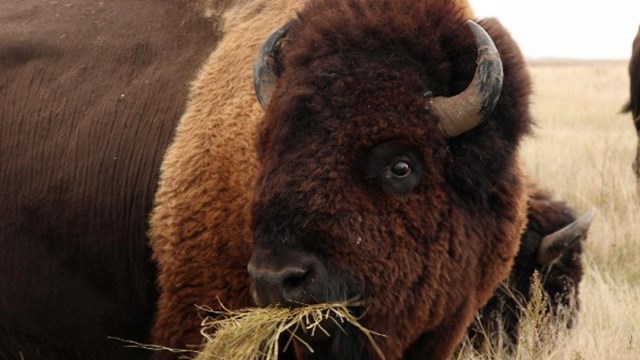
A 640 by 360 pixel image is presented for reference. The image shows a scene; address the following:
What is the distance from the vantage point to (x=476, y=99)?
346cm

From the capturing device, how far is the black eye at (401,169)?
3.45 meters

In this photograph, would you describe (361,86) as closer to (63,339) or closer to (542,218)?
(63,339)

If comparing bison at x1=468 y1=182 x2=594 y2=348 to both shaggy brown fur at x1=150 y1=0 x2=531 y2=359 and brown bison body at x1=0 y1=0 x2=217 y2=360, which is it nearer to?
shaggy brown fur at x1=150 y1=0 x2=531 y2=359

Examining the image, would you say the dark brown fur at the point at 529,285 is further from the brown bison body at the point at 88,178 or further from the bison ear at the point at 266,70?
the bison ear at the point at 266,70

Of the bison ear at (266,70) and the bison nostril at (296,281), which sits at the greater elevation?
the bison ear at (266,70)

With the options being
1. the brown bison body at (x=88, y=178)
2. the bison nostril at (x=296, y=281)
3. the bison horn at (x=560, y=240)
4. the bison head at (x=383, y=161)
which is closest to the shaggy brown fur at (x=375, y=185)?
the bison head at (x=383, y=161)

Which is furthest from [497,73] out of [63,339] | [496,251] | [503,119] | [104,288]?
[63,339]

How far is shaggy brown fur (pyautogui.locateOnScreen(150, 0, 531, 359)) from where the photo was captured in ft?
11.1

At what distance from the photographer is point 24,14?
512 cm

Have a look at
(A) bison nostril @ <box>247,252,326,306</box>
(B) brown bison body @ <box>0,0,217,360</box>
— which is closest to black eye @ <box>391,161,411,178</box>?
(A) bison nostril @ <box>247,252,326,306</box>

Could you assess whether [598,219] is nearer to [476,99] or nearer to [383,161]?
[476,99]

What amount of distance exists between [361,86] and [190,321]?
4.68 feet

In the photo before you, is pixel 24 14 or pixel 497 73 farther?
pixel 24 14

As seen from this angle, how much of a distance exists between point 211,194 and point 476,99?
4.40 ft
